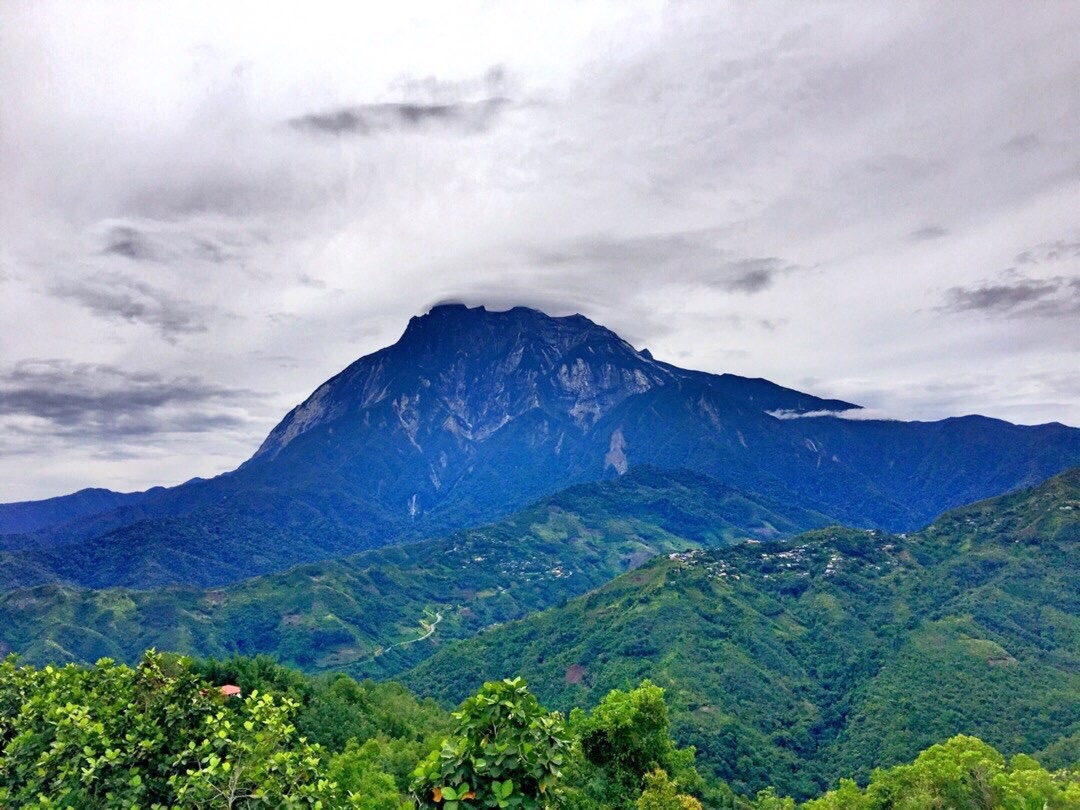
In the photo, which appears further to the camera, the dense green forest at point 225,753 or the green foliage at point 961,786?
the green foliage at point 961,786

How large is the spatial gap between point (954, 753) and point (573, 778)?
158 ft

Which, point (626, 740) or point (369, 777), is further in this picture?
point (369, 777)

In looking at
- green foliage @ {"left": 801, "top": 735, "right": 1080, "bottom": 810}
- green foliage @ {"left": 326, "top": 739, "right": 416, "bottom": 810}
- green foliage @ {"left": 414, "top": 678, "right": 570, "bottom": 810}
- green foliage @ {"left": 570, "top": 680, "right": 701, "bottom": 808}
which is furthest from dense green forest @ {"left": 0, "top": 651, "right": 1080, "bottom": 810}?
green foliage @ {"left": 801, "top": 735, "right": 1080, "bottom": 810}

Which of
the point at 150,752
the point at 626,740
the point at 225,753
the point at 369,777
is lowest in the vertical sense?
the point at 369,777

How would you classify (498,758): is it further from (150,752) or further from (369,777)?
(369,777)

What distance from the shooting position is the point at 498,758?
10.6m

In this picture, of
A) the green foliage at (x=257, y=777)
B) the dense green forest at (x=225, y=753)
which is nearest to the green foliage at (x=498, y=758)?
the dense green forest at (x=225, y=753)

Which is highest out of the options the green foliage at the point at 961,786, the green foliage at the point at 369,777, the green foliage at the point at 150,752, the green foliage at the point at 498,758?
the green foliage at the point at 498,758

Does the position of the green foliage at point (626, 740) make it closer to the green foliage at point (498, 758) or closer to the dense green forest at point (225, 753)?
the dense green forest at point (225, 753)

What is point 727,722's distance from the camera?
150m

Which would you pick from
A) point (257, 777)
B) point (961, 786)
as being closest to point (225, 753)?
point (257, 777)

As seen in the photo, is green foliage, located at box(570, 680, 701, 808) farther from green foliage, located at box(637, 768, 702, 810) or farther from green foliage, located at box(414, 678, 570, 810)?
green foliage, located at box(414, 678, 570, 810)

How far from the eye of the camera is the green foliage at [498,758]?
10.5m

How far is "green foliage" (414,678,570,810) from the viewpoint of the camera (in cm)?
1055
